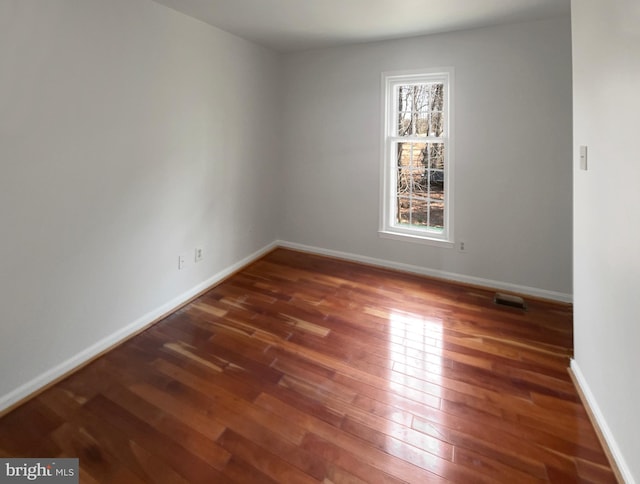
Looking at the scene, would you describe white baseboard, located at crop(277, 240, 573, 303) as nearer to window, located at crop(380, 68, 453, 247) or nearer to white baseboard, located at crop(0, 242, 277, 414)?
window, located at crop(380, 68, 453, 247)

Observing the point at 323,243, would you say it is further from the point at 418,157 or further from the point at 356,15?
the point at 356,15

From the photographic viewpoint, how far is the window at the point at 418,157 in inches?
133

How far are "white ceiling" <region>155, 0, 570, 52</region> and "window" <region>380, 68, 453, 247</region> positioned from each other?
462mm

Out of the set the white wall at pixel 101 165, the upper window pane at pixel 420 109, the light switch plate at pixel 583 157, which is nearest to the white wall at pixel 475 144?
the upper window pane at pixel 420 109

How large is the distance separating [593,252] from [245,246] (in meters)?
3.17

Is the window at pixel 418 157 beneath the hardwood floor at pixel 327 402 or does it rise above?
above

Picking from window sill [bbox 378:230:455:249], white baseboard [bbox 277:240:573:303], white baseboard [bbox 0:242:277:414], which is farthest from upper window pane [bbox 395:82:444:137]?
white baseboard [bbox 0:242:277:414]

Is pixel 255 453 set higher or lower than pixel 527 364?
lower

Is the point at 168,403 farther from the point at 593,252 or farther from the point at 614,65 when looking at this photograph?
the point at 614,65

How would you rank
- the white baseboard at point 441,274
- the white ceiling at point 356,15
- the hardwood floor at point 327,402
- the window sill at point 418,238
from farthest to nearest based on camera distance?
the window sill at point 418,238 → the white baseboard at point 441,274 → the white ceiling at point 356,15 → the hardwood floor at point 327,402

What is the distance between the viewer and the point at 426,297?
3.13 m

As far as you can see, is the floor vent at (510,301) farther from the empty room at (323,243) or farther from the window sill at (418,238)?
the window sill at (418,238)

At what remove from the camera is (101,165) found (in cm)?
218

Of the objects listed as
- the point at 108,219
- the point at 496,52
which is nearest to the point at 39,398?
the point at 108,219
